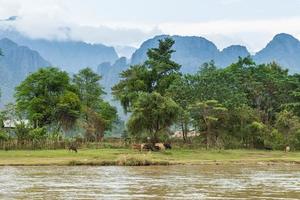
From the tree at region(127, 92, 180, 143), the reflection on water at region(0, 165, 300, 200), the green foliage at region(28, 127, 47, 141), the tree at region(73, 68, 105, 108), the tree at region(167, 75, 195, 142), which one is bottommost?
the reflection on water at region(0, 165, 300, 200)

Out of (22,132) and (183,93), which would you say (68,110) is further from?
(183,93)

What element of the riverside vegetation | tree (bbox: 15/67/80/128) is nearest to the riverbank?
the riverside vegetation

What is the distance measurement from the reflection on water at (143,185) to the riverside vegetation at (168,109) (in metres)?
13.2

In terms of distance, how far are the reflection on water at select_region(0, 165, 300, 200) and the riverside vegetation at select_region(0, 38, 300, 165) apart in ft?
43.3

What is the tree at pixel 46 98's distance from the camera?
69.1 m

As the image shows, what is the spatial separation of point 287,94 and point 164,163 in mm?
39080

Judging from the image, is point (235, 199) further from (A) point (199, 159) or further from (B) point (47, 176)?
(A) point (199, 159)

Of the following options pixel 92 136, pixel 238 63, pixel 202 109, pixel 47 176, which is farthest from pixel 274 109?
pixel 47 176

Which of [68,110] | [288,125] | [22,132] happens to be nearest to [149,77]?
[68,110]

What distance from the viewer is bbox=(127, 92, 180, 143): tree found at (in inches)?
2179

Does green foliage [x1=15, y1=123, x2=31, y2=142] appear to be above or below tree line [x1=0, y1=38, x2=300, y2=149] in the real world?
below

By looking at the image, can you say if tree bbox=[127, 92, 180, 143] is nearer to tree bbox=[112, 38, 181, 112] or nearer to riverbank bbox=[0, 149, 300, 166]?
riverbank bbox=[0, 149, 300, 166]

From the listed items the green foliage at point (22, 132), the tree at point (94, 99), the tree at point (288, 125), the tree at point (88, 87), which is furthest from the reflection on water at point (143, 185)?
the tree at point (88, 87)

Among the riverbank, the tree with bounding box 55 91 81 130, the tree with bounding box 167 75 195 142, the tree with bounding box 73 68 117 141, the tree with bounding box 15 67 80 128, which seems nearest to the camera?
the riverbank
